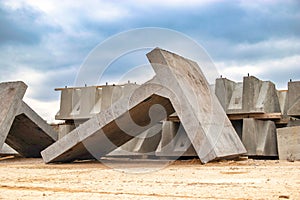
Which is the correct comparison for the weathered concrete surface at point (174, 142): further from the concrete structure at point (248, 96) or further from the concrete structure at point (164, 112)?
the concrete structure at point (248, 96)

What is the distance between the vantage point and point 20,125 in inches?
548

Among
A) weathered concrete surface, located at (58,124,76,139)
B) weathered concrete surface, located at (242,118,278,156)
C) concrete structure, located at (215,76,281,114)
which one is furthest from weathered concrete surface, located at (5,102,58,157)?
weathered concrete surface, located at (242,118,278,156)

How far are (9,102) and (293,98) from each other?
8350 millimetres

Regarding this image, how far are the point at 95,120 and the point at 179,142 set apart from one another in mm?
3359

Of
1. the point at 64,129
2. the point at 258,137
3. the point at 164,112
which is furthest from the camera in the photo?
the point at 64,129

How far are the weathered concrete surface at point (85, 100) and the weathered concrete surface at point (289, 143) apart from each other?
6098 millimetres

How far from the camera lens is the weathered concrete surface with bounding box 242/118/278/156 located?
12.3 metres

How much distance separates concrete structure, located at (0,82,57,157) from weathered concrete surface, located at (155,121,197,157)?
12.8ft

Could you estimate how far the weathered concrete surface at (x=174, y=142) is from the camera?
1215 cm

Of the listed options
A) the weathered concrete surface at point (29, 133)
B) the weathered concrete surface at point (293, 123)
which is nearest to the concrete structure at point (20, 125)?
the weathered concrete surface at point (29, 133)

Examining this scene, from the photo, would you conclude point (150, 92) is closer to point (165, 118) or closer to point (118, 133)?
point (118, 133)

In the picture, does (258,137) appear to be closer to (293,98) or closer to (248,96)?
(248,96)

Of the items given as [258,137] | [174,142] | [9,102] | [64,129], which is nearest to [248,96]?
[258,137]

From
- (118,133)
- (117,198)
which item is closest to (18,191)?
(117,198)
